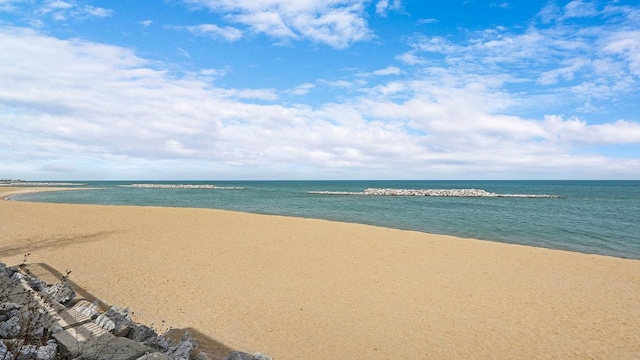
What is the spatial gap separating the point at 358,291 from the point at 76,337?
264 inches

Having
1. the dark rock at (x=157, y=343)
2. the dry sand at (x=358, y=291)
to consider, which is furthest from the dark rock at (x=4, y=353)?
the dry sand at (x=358, y=291)

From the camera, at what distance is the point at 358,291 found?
32.4 ft

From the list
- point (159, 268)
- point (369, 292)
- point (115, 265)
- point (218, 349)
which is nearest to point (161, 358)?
point (218, 349)

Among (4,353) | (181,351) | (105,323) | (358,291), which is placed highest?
(4,353)

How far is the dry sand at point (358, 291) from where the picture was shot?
279 inches

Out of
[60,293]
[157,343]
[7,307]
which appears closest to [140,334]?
[157,343]

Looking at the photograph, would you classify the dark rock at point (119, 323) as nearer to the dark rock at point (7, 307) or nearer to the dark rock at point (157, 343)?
the dark rock at point (157, 343)

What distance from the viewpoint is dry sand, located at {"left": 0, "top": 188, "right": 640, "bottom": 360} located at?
23.2 feet

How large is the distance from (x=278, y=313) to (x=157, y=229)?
1375 cm

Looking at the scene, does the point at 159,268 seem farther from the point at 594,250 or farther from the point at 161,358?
the point at 594,250

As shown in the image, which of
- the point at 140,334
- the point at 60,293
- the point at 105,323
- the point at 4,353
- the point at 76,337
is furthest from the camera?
the point at 60,293

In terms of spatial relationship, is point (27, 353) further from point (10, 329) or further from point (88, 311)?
point (88, 311)

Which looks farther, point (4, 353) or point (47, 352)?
point (47, 352)

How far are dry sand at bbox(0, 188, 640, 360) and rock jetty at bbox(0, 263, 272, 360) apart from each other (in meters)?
1.34
